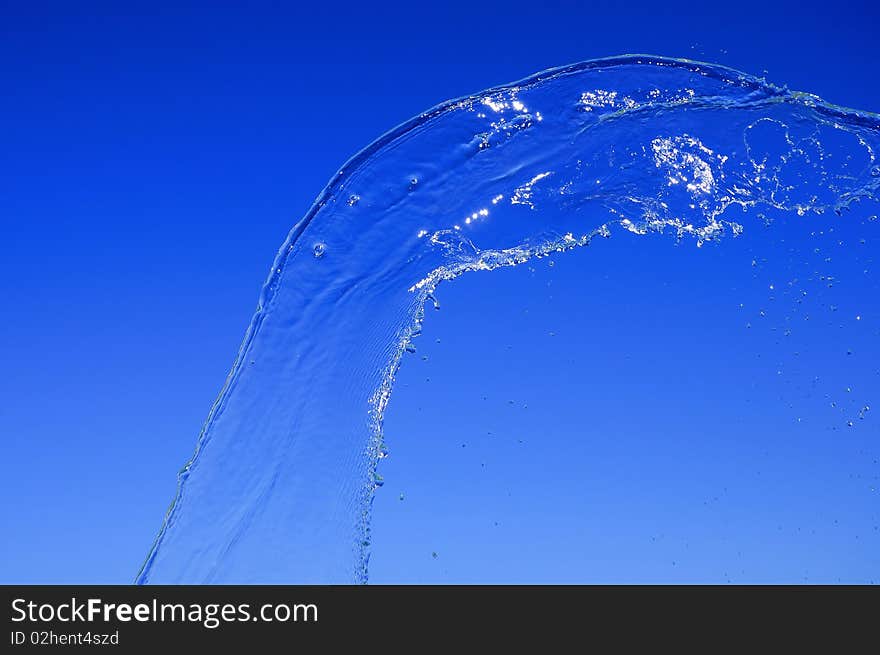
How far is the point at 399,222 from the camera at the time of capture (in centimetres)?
730

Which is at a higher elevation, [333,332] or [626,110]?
[626,110]

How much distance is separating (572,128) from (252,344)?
3.25m

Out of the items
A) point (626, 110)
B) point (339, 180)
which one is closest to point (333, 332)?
point (339, 180)

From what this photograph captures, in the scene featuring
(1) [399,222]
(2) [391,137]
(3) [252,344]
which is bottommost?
(3) [252,344]

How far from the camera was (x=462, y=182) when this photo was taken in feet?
24.3

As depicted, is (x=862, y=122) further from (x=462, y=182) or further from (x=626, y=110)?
(x=462, y=182)
